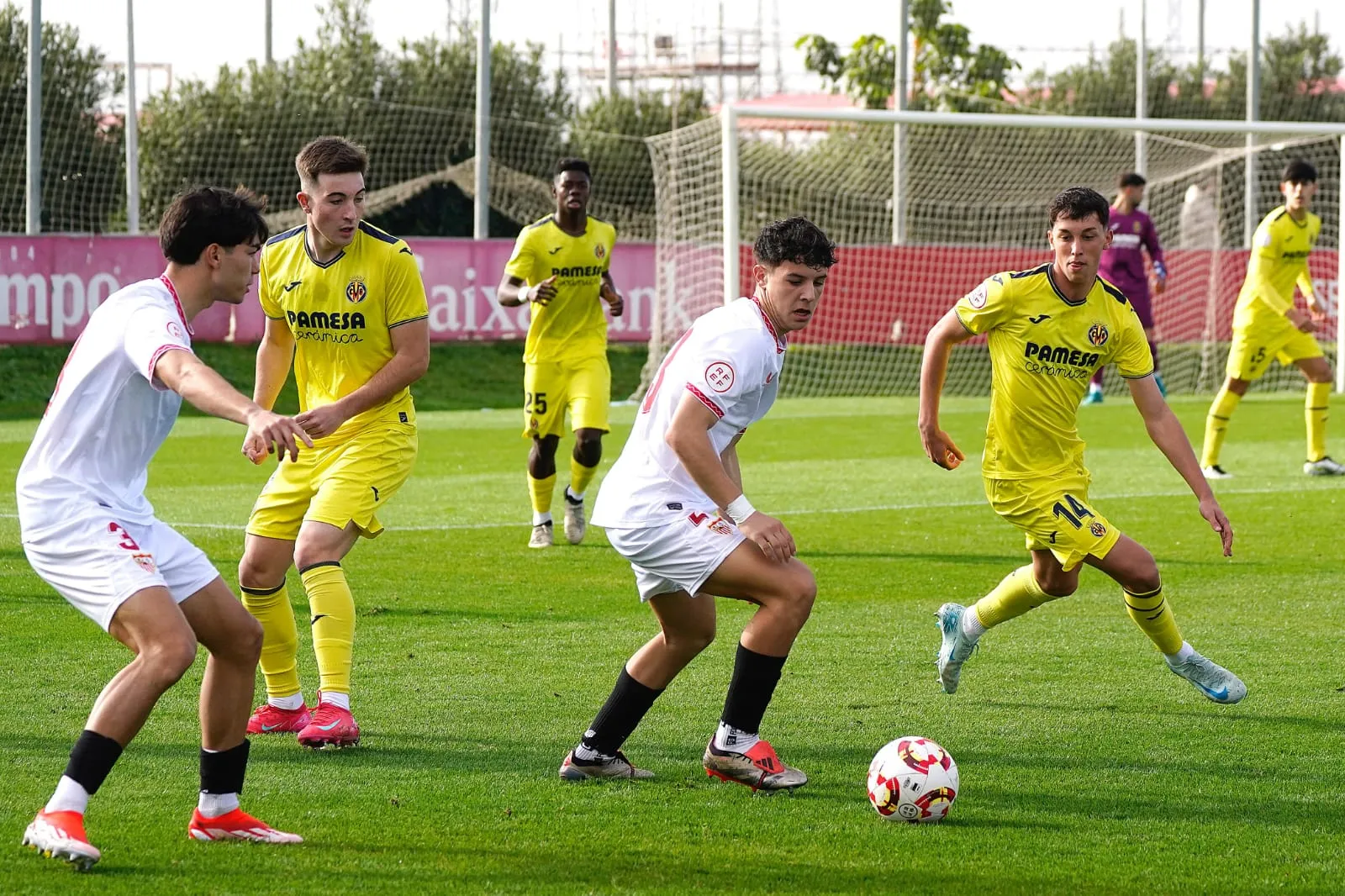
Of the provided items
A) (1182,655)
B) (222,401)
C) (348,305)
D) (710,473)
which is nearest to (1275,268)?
(1182,655)

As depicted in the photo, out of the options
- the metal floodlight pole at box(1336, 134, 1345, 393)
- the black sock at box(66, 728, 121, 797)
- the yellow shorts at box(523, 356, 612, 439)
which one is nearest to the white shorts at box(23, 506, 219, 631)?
the black sock at box(66, 728, 121, 797)

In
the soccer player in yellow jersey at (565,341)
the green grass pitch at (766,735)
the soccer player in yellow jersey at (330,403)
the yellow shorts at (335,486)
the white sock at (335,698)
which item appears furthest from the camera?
the soccer player in yellow jersey at (565,341)

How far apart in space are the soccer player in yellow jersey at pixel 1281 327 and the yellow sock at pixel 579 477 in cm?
525

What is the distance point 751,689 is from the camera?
521 centimetres

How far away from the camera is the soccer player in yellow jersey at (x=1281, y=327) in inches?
521

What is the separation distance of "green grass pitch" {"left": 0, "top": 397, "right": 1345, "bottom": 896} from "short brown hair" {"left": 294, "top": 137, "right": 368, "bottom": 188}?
6.36 ft

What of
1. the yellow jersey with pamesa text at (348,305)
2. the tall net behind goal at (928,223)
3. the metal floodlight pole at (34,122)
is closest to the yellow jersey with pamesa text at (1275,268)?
the tall net behind goal at (928,223)

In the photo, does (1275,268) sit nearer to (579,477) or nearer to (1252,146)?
(579,477)

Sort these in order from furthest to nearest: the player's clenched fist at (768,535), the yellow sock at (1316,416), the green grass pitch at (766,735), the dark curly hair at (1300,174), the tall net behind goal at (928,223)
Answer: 1. the tall net behind goal at (928,223)
2. the yellow sock at (1316,416)
3. the dark curly hair at (1300,174)
4. the player's clenched fist at (768,535)
5. the green grass pitch at (766,735)

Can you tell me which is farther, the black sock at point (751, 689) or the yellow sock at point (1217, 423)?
the yellow sock at point (1217, 423)

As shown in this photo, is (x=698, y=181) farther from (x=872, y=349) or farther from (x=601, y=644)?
(x=601, y=644)

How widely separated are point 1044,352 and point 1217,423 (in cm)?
721

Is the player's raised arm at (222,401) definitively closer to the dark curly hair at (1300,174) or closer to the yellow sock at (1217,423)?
the yellow sock at (1217,423)

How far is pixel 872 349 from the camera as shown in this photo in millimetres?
23609
